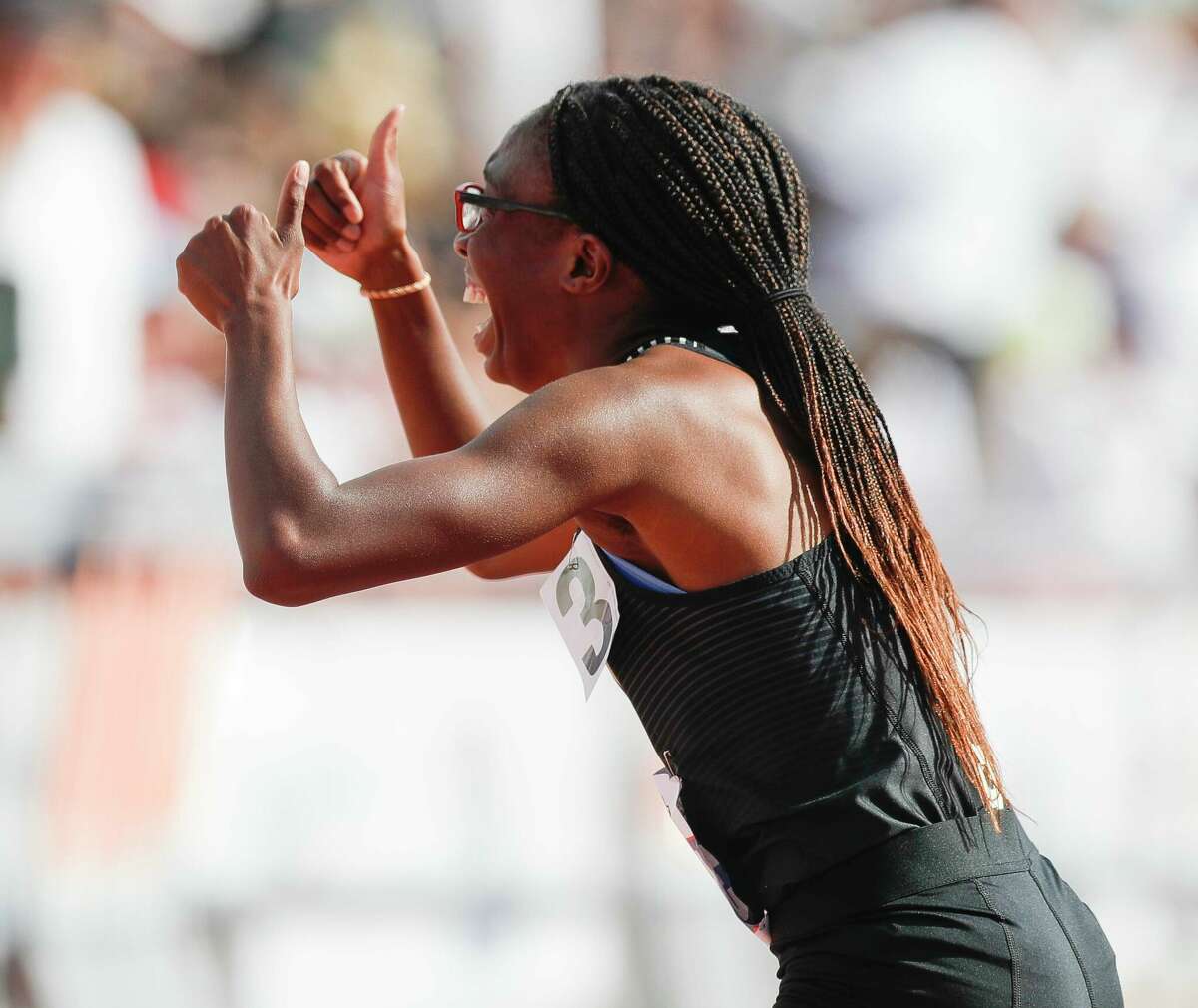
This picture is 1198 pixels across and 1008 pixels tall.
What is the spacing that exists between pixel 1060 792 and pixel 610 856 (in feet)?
5.06

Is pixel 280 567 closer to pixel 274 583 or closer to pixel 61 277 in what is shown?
pixel 274 583

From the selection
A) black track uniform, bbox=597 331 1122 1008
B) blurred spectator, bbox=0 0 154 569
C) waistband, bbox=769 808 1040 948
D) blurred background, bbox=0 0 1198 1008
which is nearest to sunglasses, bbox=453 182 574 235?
black track uniform, bbox=597 331 1122 1008

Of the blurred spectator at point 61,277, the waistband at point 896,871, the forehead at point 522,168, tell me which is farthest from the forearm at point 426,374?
the blurred spectator at point 61,277

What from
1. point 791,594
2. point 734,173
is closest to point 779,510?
point 791,594

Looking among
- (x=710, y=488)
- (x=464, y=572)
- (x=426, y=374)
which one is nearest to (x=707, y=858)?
(x=710, y=488)

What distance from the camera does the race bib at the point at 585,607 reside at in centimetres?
185

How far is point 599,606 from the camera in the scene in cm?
188

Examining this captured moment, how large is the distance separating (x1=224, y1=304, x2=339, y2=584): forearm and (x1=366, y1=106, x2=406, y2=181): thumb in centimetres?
71

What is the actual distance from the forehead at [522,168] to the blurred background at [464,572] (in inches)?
124

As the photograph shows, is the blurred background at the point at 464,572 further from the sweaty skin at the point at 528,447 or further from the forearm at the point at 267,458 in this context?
the forearm at the point at 267,458

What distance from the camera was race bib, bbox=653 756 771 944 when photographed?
1820 mm

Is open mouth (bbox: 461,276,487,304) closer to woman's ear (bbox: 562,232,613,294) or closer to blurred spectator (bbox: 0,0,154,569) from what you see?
woman's ear (bbox: 562,232,613,294)

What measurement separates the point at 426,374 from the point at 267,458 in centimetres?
94

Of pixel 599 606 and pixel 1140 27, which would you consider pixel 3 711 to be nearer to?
pixel 599 606
